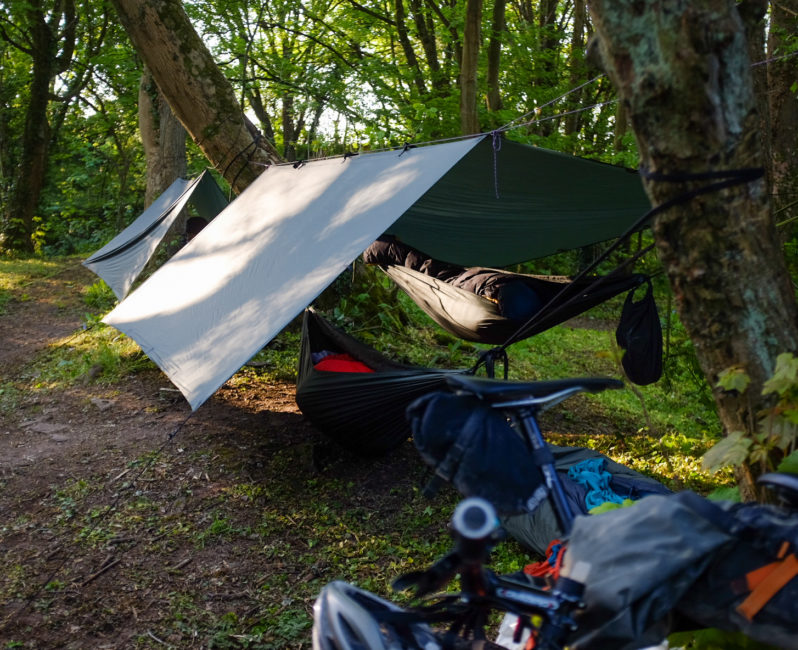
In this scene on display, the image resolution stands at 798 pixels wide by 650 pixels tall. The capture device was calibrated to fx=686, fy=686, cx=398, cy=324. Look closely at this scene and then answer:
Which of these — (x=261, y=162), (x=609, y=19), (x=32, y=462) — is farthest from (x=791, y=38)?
(x=32, y=462)

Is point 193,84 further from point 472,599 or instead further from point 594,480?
point 472,599

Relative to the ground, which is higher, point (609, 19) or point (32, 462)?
point (609, 19)

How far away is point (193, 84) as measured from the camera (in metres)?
4.11

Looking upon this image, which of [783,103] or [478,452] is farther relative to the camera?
[783,103]

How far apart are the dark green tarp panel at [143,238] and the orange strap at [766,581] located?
4.35 meters

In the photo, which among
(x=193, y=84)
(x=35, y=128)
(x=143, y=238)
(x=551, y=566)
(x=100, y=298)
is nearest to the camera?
(x=551, y=566)

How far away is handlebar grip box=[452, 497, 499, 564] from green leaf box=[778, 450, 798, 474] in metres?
0.59

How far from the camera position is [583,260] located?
7.34 metres

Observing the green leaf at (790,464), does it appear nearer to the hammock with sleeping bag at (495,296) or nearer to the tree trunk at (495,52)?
the hammock with sleeping bag at (495,296)

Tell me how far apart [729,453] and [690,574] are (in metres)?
0.36

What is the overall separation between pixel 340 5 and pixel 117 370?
7251 millimetres

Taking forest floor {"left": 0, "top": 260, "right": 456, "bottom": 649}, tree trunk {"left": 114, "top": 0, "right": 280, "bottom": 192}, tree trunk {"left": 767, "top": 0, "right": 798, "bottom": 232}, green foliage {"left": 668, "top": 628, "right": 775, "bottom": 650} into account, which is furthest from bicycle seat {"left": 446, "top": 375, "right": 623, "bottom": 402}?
tree trunk {"left": 114, "top": 0, "right": 280, "bottom": 192}

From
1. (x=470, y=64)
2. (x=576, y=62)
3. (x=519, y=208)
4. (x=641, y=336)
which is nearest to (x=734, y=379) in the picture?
(x=641, y=336)

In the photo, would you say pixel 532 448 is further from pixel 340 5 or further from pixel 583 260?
pixel 340 5
